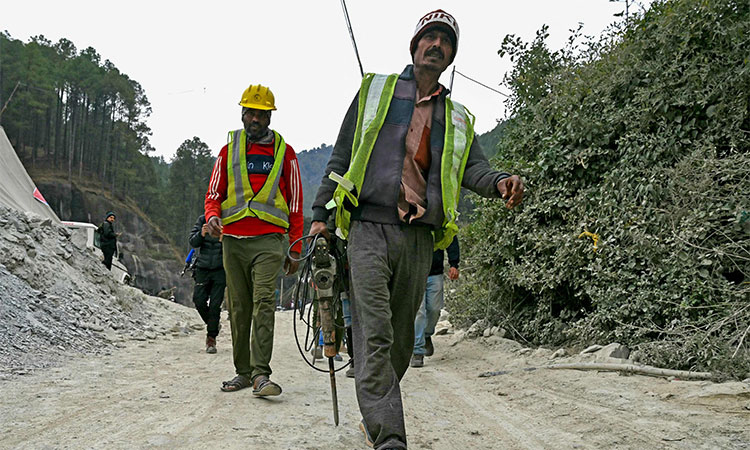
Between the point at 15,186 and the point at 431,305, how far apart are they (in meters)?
12.8

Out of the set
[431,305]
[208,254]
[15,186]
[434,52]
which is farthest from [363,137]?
[15,186]

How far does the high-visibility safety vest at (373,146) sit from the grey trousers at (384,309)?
0.13 meters

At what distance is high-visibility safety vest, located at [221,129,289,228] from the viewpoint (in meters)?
5.11

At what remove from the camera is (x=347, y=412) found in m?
4.36

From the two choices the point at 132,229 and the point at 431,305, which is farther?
the point at 132,229

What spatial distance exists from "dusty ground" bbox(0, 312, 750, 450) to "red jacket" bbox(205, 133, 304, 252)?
4.35 feet

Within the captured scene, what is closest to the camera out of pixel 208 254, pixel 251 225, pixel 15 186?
pixel 251 225

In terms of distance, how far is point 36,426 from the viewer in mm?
3564

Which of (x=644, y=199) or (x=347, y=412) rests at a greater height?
(x=644, y=199)

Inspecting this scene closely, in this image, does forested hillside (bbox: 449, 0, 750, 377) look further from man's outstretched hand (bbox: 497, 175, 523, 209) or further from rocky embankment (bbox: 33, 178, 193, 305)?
rocky embankment (bbox: 33, 178, 193, 305)

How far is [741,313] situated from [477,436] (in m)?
2.56

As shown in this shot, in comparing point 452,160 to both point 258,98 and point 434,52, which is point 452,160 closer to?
point 434,52

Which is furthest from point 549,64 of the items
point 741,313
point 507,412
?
point 507,412

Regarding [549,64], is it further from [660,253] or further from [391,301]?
[391,301]
